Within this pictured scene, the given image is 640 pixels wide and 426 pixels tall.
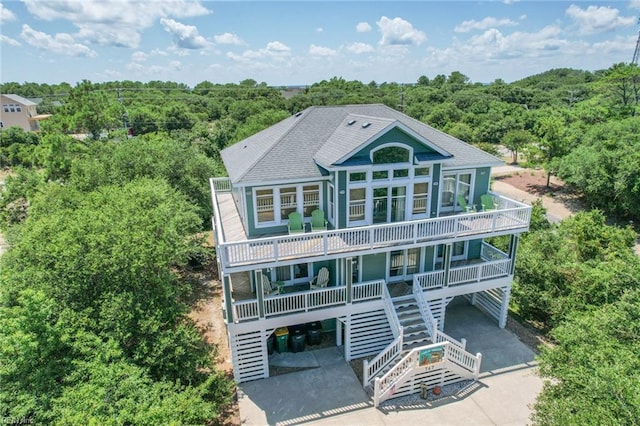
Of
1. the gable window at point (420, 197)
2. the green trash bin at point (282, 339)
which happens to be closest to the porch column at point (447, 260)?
the gable window at point (420, 197)

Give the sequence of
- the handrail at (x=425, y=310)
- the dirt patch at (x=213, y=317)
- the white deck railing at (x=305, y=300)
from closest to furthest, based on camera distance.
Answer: the dirt patch at (x=213, y=317)
the white deck railing at (x=305, y=300)
the handrail at (x=425, y=310)

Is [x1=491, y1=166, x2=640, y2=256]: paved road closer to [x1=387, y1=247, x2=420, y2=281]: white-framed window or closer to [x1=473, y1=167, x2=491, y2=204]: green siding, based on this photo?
[x1=473, y1=167, x2=491, y2=204]: green siding

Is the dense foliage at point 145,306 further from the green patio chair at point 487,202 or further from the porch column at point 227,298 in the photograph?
the green patio chair at point 487,202

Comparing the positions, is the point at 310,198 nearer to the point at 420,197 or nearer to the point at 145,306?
→ the point at 420,197

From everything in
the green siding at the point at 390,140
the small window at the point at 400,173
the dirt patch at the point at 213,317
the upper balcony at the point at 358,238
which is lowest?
the dirt patch at the point at 213,317

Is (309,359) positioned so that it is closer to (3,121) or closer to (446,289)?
(446,289)

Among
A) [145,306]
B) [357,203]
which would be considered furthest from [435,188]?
[145,306]
